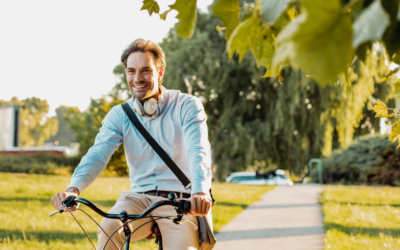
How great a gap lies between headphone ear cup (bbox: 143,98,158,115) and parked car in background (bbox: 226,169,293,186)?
900 inches

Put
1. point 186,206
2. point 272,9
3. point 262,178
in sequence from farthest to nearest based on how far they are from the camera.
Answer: point 262,178 < point 186,206 < point 272,9

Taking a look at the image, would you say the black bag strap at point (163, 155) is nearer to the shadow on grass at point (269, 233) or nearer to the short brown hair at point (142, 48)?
the short brown hair at point (142, 48)

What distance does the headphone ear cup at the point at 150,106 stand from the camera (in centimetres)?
280

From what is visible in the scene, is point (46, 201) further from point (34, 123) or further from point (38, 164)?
point (34, 123)

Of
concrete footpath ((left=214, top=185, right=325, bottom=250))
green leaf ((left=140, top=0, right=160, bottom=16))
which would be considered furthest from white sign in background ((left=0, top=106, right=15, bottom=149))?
green leaf ((left=140, top=0, right=160, bottom=16))

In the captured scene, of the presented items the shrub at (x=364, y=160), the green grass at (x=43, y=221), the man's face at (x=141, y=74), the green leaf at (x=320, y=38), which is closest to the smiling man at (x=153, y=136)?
the man's face at (x=141, y=74)

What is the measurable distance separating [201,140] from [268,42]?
54.3 inches

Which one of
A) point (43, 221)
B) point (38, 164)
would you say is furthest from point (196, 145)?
point (38, 164)

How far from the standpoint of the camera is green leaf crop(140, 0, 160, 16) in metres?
1.67

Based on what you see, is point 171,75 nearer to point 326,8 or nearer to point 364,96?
point 364,96

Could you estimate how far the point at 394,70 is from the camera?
5.78 feet

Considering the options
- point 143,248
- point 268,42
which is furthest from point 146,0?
point 143,248

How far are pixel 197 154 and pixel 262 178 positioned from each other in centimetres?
2416

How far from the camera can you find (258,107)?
25.4m
